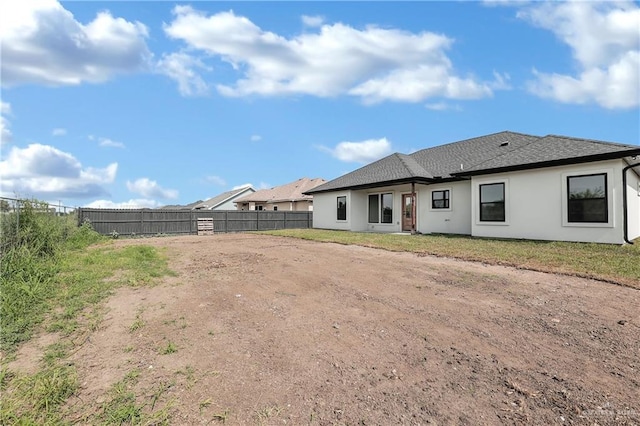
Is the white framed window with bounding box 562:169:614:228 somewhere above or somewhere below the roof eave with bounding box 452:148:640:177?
below

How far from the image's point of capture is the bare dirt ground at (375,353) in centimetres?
230

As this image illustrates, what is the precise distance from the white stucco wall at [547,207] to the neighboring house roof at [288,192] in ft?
66.6

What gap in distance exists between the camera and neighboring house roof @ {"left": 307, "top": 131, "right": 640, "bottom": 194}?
10430 millimetres

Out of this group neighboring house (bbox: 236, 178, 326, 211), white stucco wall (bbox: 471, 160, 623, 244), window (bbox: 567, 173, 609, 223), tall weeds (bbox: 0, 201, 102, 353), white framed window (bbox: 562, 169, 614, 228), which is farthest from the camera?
neighboring house (bbox: 236, 178, 326, 211)

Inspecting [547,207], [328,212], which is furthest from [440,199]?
[328,212]

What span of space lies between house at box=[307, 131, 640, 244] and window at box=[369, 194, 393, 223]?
0.19 ft

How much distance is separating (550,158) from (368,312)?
10.2 m

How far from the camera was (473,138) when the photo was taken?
18828 mm

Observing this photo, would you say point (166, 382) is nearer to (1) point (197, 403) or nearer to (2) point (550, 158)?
(1) point (197, 403)

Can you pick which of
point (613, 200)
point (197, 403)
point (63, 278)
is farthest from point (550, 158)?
point (63, 278)

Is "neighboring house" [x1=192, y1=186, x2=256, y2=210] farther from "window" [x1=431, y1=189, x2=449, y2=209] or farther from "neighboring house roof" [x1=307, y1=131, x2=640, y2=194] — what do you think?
"window" [x1=431, y1=189, x2=449, y2=209]

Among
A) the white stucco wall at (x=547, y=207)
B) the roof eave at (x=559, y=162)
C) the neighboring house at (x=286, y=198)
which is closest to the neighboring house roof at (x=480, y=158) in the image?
the roof eave at (x=559, y=162)

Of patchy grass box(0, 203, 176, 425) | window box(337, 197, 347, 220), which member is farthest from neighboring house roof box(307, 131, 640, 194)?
patchy grass box(0, 203, 176, 425)

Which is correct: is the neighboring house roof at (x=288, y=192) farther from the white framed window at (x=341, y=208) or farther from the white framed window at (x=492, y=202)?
the white framed window at (x=492, y=202)
